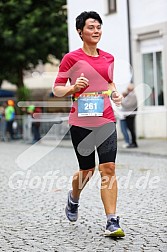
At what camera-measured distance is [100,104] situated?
19.7ft

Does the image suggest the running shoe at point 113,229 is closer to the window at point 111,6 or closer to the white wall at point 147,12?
the white wall at point 147,12

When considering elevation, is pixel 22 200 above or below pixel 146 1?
below

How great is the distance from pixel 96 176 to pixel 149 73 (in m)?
11.4

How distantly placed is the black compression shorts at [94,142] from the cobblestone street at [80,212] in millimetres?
664

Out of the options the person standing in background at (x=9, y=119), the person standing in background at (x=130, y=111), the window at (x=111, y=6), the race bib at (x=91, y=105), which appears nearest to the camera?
the race bib at (x=91, y=105)

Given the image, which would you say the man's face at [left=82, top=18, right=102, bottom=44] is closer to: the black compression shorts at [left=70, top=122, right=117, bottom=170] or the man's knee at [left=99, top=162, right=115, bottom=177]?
the black compression shorts at [left=70, top=122, right=117, bottom=170]

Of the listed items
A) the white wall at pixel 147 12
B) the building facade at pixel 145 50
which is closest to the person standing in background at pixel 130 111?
the building facade at pixel 145 50

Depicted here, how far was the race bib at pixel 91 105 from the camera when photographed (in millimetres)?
5988

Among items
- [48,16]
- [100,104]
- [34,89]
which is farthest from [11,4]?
[100,104]

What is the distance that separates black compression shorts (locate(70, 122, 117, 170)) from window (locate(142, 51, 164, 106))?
1560 centimetres

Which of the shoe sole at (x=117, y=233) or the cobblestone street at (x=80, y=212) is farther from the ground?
the shoe sole at (x=117, y=233)

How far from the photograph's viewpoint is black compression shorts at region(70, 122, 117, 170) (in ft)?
19.8

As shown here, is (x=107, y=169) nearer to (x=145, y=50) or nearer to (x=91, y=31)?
(x=91, y=31)

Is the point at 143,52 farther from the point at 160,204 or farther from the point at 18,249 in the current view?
the point at 18,249
